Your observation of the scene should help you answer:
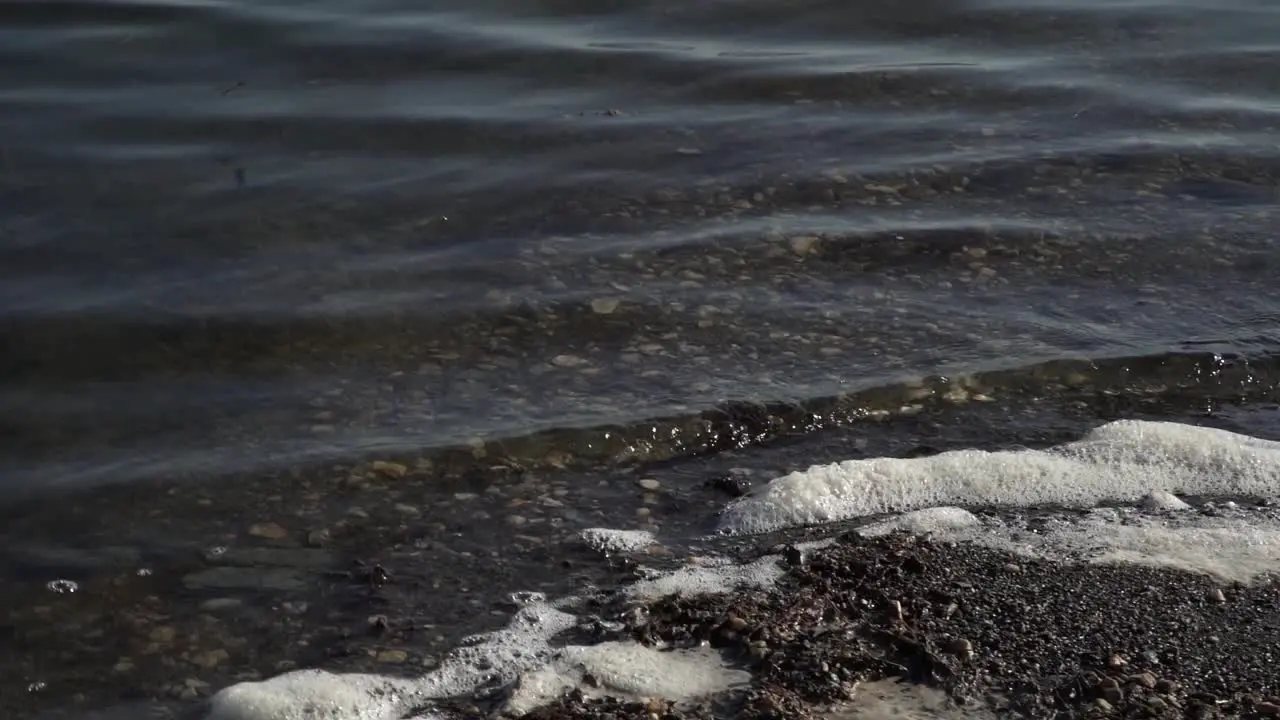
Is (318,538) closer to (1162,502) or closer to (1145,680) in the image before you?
(1145,680)

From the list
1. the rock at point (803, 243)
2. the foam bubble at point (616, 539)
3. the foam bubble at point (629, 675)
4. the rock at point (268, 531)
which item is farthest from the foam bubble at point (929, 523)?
the rock at point (803, 243)

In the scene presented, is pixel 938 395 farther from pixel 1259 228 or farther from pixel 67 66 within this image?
pixel 67 66

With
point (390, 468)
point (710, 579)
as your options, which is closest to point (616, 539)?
point (710, 579)

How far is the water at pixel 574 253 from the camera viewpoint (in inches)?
215

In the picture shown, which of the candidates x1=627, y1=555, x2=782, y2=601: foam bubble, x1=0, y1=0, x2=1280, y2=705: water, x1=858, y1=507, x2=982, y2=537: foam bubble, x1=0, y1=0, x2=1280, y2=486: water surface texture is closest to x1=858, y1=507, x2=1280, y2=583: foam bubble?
x1=858, y1=507, x2=982, y2=537: foam bubble

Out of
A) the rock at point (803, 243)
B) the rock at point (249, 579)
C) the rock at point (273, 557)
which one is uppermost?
the rock at point (803, 243)

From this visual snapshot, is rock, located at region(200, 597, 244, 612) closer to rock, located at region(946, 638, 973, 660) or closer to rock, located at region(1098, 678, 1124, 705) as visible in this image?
rock, located at region(946, 638, 973, 660)

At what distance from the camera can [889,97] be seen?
9.20m

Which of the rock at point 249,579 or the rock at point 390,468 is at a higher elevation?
the rock at point 390,468

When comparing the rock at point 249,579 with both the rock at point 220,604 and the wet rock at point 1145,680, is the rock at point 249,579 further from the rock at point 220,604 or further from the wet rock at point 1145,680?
the wet rock at point 1145,680

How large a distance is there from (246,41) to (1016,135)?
15.5 ft

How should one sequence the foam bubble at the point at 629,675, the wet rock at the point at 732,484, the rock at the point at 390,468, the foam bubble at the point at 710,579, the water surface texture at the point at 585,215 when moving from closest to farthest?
1. the foam bubble at the point at 629,675
2. the foam bubble at the point at 710,579
3. the wet rock at the point at 732,484
4. the rock at the point at 390,468
5. the water surface texture at the point at 585,215

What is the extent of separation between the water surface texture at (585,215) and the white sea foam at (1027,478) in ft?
1.78

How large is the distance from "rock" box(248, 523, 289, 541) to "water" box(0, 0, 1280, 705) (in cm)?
6
